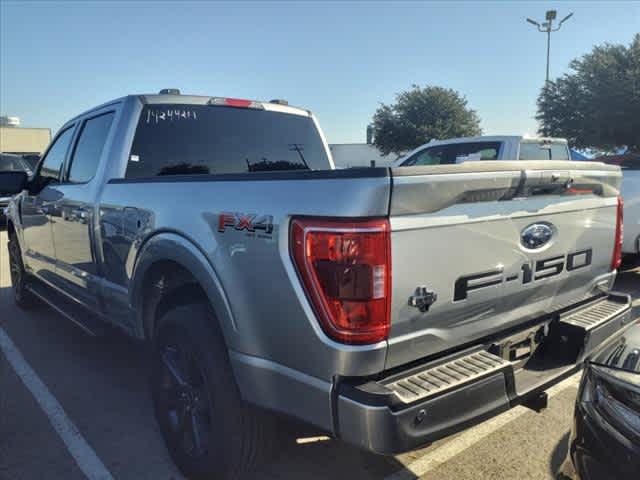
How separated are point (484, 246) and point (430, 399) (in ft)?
2.21

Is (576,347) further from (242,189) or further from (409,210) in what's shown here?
(242,189)

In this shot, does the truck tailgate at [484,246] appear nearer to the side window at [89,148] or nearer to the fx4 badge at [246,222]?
the fx4 badge at [246,222]

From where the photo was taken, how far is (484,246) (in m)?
2.14

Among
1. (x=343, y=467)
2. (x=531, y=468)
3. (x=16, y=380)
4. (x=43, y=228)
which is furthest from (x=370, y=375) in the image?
(x=43, y=228)

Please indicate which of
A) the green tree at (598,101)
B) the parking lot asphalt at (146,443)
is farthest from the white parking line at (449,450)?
the green tree at (598,101)

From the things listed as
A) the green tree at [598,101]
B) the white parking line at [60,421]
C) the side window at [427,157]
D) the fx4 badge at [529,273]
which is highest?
the green tree at [598,101]

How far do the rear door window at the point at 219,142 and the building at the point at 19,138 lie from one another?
61.0 meters

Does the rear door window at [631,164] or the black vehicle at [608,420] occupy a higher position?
the rear door window at [631,164]

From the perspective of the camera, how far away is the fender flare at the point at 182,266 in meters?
2.23

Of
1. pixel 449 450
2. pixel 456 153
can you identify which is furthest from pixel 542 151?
pixel 449 450

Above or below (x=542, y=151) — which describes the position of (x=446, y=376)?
below

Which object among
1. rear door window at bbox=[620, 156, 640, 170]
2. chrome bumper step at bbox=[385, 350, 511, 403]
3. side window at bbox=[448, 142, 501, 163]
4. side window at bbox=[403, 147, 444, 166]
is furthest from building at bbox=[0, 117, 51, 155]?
chrome bumper step at bbox=[385, 350, 511, 403]

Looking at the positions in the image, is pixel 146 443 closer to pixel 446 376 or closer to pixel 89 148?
pixel 446 376

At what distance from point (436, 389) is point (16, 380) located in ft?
11.2
